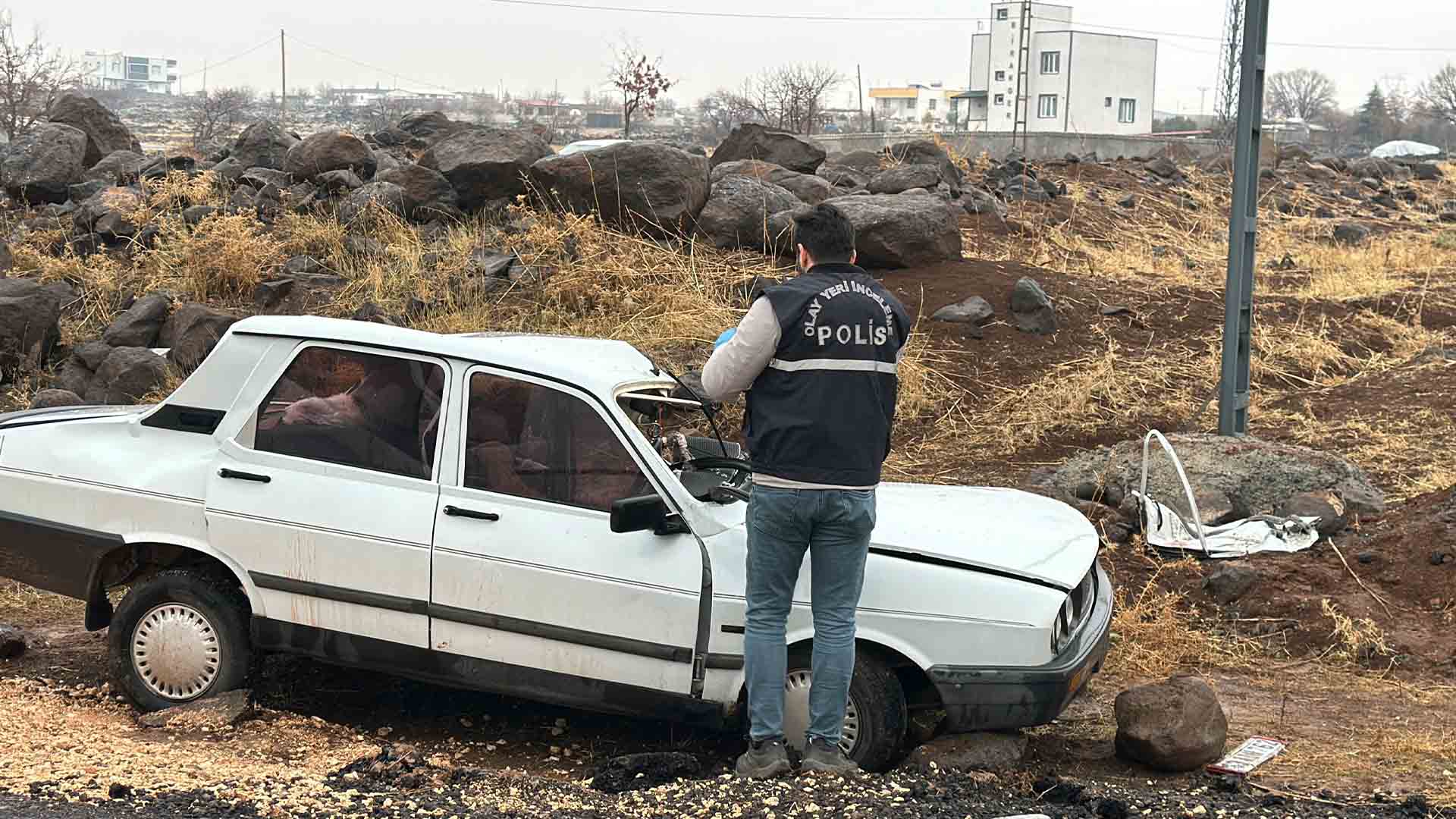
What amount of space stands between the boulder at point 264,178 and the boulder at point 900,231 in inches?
255

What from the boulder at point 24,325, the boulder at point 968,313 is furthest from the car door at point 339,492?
the boulder at point 968,313

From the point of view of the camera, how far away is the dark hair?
492cm

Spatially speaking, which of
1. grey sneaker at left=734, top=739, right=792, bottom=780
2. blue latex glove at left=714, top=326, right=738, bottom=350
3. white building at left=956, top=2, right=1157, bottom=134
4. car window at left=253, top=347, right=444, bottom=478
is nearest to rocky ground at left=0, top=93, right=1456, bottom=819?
grey sneaker at left=734, top=739, right=792, bottom=780

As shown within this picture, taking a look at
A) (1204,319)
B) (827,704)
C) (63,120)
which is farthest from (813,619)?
(63,120)

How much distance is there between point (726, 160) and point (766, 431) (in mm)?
14009

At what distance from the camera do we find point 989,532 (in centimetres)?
552

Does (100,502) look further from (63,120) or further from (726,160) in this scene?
(63,120)

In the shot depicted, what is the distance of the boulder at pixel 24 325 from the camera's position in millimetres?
12031

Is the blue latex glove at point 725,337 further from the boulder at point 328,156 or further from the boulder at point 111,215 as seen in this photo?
the boulder at point 328,156

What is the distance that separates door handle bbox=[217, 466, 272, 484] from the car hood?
0.69 metres

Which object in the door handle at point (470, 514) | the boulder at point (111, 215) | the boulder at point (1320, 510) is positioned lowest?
the boulder at point (1320, 510)

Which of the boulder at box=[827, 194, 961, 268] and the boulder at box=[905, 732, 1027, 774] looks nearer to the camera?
the boulder at box=[905, 732, 1027, 774]

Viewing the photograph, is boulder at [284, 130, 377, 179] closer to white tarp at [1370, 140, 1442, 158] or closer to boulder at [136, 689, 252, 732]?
boulder at [136, 689, 252, 732]

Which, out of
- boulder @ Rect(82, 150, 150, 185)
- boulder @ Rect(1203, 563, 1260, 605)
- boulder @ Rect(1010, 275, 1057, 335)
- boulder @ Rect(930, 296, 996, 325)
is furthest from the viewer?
boulder @ Rect(82, 150, 150, 185)
